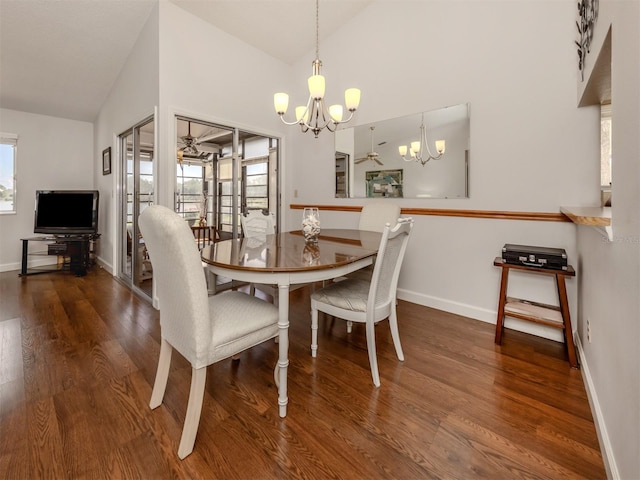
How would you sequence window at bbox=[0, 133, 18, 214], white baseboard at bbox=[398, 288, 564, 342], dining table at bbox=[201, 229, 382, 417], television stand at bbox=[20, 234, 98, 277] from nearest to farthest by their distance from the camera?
dining table at bbox=[201, 229, 382, 417] < white baseboard at bbox=[398, 288, 564, 342] < television stand at bbox=[20, 234, 98, 277] < window at bbox=[0, 133, 18, 214]

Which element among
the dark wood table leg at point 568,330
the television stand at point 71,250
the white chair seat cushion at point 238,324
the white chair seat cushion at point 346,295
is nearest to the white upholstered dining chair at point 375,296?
the white chair seat cushion at point 346,295

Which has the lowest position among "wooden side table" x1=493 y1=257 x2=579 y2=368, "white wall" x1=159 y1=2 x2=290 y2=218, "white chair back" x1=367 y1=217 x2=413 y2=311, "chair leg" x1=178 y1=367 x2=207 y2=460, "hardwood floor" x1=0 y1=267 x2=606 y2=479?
"hardwood floor" x1=0 y1=267 x2=606 y2=479

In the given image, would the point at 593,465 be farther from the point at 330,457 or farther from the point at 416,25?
the point at 416,25

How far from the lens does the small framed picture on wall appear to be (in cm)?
411

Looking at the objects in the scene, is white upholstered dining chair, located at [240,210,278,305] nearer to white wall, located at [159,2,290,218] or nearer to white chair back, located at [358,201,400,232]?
white wall, located at [159,2,290,218]

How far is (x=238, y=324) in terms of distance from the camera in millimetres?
1315

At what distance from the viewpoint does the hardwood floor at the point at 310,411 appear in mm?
1147

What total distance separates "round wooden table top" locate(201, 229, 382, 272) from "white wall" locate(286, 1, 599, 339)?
931mm

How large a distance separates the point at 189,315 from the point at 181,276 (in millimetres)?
166

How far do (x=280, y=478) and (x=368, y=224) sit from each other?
2154 mm

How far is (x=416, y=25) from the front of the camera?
111 inches

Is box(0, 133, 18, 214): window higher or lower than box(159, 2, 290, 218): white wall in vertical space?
lower

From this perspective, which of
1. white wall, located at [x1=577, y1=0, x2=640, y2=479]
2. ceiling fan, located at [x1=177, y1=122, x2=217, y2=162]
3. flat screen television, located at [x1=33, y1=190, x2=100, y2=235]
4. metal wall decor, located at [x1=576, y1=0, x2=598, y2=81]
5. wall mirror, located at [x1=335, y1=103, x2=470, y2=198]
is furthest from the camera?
flat screen television, located at [x1=33, y1=190, x2=100, y2=235]

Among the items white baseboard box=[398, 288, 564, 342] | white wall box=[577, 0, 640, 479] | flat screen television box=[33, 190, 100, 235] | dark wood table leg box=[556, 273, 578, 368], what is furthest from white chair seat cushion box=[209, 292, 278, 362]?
flat screen television box=[33, 190, 100, 235]
